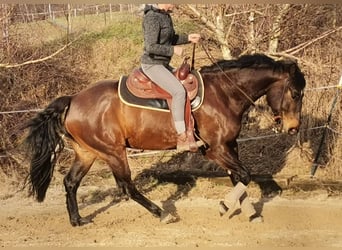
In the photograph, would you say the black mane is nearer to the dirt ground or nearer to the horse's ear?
the horse's ear

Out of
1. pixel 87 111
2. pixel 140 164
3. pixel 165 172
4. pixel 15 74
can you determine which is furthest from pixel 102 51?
pixel 87 111

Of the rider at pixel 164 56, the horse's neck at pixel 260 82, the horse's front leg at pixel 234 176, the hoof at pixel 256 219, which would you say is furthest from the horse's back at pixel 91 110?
the hoof at pixel 256 219

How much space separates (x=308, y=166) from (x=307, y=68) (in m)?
2.14

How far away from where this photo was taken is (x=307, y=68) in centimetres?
902

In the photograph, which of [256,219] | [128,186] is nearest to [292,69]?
[256,219]

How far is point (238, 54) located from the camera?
32.7 ft

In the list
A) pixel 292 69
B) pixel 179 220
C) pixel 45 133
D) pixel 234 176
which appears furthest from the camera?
pixel 45 133

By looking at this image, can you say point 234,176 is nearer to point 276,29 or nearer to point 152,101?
point 152,101

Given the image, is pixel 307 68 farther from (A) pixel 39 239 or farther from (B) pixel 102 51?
(B) pixel 102 51

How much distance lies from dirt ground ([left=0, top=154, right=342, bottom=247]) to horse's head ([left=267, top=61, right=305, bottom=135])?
1.16 metres

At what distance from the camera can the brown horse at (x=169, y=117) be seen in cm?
550

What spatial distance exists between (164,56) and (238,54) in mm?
4794

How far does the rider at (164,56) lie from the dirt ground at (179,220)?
3.30 ft

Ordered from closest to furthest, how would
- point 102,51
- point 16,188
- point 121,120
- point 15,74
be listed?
1. point 121,120
2. point 16,188
3. point 15,74
4. point 102,51
